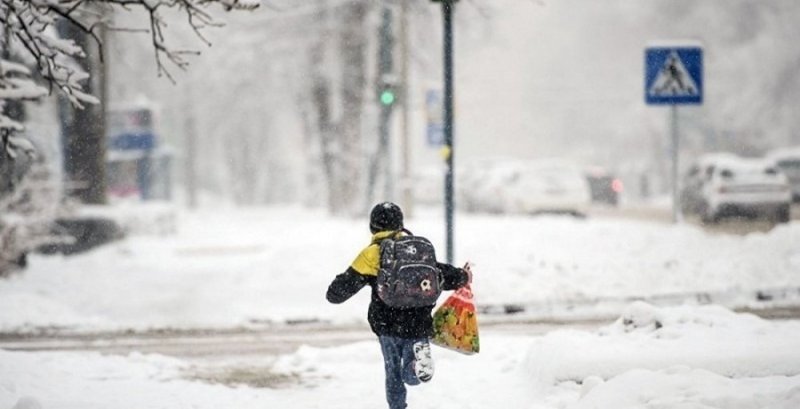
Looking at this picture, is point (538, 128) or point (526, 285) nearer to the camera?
point (526, 285)

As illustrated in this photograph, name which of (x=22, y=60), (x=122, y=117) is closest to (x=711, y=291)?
(x=22, y=60)

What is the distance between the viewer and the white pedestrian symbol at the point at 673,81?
1423 cm

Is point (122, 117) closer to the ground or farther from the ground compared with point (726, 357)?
farther from the ground

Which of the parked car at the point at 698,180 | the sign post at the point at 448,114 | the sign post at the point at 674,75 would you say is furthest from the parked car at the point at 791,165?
the sign post at the point at 448,114

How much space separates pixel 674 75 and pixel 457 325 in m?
8.69

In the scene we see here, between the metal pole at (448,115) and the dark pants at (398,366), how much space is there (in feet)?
19.9

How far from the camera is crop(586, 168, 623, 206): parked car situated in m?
36.2

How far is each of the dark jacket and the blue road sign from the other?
29.0 ft

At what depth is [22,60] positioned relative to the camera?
18.9 m

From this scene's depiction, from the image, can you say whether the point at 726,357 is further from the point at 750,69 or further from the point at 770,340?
the point at 750,69

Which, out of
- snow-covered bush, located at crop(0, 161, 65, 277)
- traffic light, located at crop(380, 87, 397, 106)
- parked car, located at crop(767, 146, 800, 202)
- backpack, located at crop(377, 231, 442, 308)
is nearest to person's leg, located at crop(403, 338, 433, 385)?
backpack, located at crop(377, 231, 442, 308)

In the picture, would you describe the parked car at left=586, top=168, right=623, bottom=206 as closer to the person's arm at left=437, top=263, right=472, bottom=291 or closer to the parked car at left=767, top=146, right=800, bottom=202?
the parked car at left=767, top=146, right=800, bottom=202

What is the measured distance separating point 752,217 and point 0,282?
53.3 ft

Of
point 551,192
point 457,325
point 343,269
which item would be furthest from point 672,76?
point 551,192
